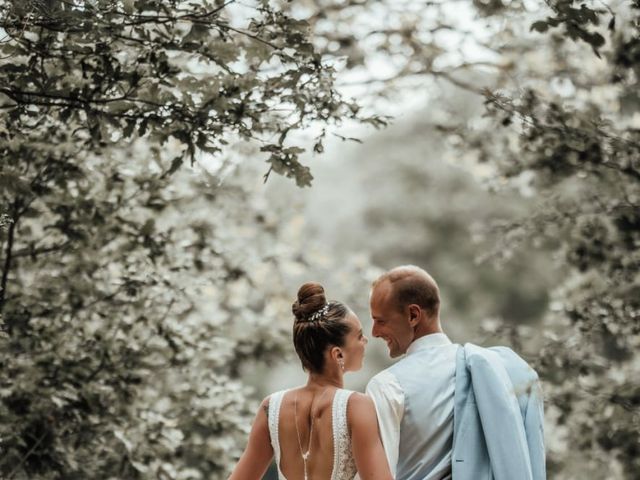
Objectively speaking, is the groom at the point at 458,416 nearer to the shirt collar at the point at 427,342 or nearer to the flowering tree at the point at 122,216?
the shirt collar at the point at 427,342

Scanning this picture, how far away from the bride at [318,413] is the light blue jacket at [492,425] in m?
0.30

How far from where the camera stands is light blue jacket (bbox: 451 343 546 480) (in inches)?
114

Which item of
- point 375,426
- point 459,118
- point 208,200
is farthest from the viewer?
point 459,118

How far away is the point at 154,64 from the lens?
321 cm

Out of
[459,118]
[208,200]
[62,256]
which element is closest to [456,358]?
[62,256]

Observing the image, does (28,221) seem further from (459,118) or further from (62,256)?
(459,118)

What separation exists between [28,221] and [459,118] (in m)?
3.72

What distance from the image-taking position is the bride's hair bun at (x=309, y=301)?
308 centimetres

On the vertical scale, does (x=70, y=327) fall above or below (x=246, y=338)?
below

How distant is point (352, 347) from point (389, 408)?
0.87 feet

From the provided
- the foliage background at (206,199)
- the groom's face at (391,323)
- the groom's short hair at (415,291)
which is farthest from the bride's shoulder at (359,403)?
the foliage background at (206,199)

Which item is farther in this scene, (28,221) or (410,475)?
(28,221)

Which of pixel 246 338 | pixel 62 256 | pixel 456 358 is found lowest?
pixel 456 358

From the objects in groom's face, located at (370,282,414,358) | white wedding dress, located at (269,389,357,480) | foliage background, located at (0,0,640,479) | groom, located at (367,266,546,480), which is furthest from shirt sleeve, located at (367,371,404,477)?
foliage background, located at (0,0,640,479)
